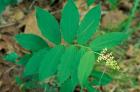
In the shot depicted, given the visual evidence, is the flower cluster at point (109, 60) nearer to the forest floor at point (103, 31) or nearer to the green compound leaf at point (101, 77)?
the green compound leaf at point (101, 77)

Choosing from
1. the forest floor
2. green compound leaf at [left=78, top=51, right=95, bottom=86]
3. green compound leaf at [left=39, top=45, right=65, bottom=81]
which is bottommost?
green compound leaf at [left=78, top=51, right=95, bottom=86]

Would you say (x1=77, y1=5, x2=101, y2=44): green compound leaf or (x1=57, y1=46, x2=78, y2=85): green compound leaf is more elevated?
(x1=77, y1=5, x2=101, y2=44): green compound leaf

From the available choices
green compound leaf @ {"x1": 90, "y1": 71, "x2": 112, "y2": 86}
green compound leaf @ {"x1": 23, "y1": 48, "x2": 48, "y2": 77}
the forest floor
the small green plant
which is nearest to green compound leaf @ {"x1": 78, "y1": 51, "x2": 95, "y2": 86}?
the small green plant

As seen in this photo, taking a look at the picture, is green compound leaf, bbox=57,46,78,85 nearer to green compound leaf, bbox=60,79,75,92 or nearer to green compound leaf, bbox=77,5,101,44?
green compound leaf, bbox=77,5,101,44

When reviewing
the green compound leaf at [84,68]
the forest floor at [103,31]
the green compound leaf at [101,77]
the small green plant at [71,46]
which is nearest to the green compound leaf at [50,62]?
the small green plant at [71,46]

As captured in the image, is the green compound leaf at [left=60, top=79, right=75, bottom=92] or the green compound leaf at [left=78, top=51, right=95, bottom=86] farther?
the green compound leaf at [left=60, top=79, right=75, bottom=92]

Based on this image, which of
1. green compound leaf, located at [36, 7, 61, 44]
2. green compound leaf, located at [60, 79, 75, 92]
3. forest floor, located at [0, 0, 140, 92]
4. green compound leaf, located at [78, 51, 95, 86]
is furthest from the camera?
forest floor, located at [0, 0, 140, 92]

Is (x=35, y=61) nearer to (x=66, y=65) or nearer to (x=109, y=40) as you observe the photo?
(x=66, y=65)
